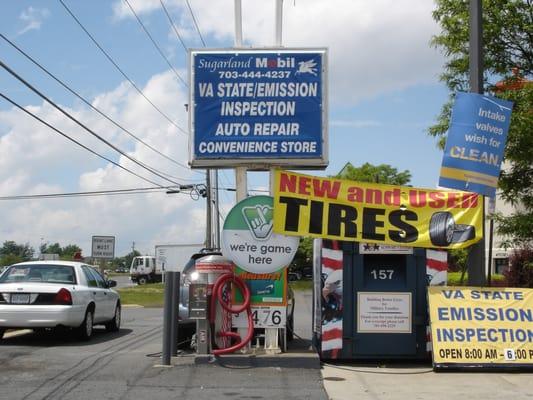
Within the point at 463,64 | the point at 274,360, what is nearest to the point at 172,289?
the point at 274,360

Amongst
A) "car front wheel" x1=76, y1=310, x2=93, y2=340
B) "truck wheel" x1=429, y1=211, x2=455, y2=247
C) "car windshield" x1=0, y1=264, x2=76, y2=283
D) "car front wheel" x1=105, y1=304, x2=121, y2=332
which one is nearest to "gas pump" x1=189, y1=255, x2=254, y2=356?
"truck wheel" x1=429, y1=211, x2=455, y2=247

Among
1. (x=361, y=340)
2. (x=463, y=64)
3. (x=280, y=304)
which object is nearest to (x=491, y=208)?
(x=361, y=340)

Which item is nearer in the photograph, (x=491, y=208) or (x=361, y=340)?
(x=361, y=340)

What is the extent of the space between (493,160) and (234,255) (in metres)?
4.02

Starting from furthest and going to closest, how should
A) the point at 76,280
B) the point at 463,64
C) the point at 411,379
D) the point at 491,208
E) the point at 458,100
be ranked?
the point at 463,64 < the point at 76,280 < the point at 491,208 < the point at 458,100 < the point at 411,379

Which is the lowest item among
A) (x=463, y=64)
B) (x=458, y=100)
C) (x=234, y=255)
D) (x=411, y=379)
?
(x=411, y=379)

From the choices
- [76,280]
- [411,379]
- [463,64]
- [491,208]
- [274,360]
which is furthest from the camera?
[463,64]

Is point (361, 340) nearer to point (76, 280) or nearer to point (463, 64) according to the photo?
point (76, 280)

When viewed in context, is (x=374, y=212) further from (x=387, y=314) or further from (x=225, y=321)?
(x=225, y=321)

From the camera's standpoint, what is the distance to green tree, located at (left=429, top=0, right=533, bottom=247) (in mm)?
15172

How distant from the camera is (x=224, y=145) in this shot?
1017 cm

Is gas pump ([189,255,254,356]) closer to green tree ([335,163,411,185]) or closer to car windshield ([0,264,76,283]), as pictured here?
car windshield ([0,264,76,283])

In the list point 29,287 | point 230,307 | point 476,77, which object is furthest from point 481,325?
point 29,287

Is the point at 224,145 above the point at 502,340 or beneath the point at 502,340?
above
